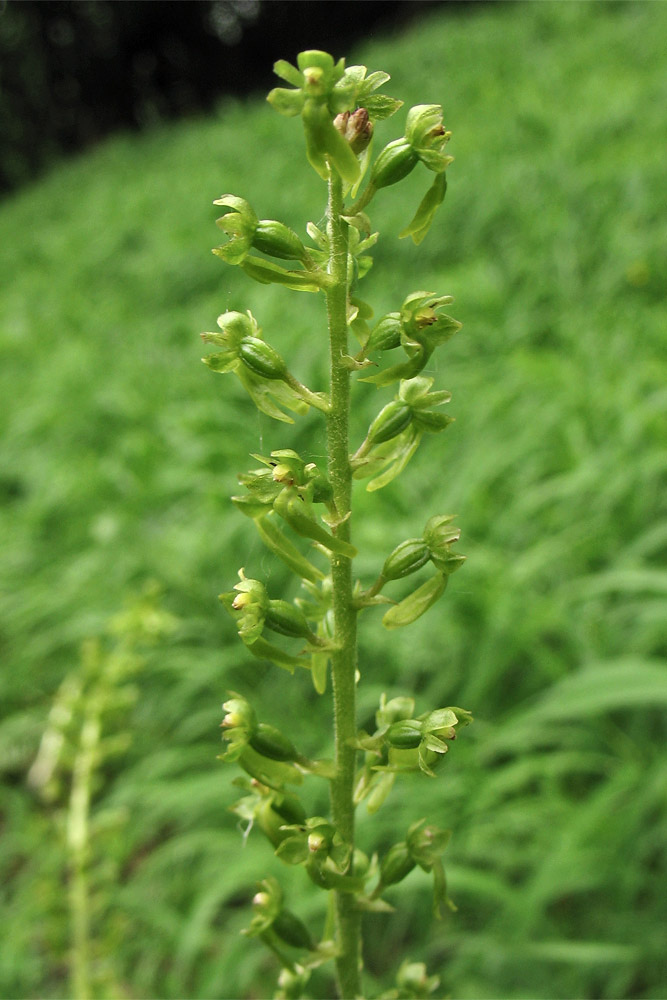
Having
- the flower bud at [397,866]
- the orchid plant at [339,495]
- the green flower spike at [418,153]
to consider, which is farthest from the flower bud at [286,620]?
the green flower spike at [418,153]

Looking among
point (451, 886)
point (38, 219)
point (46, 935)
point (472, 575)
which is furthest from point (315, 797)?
point (38, 219)

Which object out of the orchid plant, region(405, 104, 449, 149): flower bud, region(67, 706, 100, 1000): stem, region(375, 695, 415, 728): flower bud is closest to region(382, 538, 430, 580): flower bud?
the orchid plant

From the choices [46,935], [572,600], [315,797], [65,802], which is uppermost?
[46,935]

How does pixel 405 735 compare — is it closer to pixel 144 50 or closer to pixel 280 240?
pixel 280 240

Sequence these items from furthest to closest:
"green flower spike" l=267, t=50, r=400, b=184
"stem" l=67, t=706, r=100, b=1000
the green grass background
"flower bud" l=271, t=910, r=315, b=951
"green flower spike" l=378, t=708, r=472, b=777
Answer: the green grass background
"stem" l=67, t=706, r=100, b=1000
"flower bud" l=271, t=910, r=315, b=951
"green flower spike" l=378, t=708, r=472, b=777
"green flower spike" l=267, t=50, r=400, b=184

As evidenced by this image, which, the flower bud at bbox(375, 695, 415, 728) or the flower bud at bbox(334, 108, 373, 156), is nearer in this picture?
the flower bud at bbox(334, 108, 373, 156)

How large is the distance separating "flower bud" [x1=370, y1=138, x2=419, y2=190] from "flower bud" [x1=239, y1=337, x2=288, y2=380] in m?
0.16

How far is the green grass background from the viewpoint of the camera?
6.81ft

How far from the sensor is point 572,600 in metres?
2.62

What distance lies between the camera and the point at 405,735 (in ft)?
2.42

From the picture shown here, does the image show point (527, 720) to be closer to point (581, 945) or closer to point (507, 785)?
point (507, 785)

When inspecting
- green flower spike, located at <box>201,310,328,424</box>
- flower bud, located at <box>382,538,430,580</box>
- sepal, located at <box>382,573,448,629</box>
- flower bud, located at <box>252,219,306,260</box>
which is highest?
flower bud, located at <box>252,219,306,260</box>

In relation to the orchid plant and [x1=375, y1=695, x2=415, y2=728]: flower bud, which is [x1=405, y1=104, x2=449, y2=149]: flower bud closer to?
the orchid plant

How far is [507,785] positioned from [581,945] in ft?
1.55
